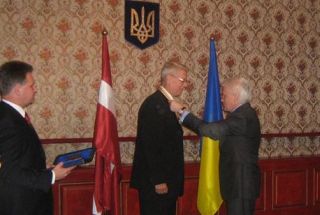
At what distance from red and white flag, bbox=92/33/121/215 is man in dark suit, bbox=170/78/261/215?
2.20 ft

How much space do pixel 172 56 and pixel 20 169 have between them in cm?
233

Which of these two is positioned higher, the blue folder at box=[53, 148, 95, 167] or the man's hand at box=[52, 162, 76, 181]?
the blue folder at box=[53, 148, 95, 167]

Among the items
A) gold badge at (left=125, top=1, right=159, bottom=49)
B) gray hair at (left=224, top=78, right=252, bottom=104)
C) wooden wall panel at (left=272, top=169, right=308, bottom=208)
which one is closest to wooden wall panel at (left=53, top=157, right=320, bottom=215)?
wooden wall panel at (left=272, top=169, right=308, bottom=208)

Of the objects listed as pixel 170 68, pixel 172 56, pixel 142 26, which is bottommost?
pixel 170 68

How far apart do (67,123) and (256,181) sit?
169 cm

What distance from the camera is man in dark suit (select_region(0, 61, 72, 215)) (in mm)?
1981

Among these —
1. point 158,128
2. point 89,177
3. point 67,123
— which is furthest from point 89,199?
point 158,128

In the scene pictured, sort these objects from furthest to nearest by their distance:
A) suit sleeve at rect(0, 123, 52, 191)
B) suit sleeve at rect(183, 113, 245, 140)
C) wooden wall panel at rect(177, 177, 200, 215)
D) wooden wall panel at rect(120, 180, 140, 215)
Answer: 1. wooden wall panel at rect(177, 177, 200, 215)
2. wooden wall panel at rect(120, 180, 140, 215)
3. suit sleeve at rect(183, 113, 245, 140)
4. suit sleeve at rect(0, 123, 52, 191)

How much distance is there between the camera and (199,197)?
3.47 meters

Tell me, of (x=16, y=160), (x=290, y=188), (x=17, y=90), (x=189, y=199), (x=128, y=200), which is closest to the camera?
(x=16, y=160)

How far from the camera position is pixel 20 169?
78.2 inches

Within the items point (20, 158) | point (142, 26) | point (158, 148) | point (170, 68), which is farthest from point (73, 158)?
point (142, 26)

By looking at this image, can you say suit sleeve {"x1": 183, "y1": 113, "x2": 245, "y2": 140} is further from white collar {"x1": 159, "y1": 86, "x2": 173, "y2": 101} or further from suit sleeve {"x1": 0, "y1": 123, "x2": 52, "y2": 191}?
suit sleeve {"x1": 0, "y1": 123, "x2": 52, "y2": 191}

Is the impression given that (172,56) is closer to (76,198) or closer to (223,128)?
(223,128)
